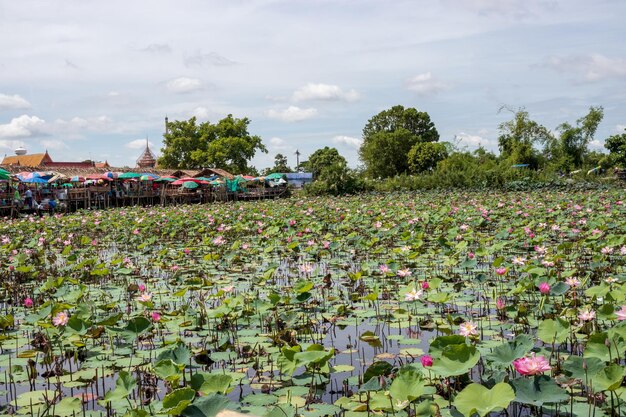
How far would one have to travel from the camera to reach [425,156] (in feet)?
152

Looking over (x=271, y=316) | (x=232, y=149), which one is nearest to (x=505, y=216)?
(x=271, y=316)

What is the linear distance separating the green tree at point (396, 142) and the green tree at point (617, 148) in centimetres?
1707

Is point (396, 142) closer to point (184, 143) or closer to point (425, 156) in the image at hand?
point (425, 156)

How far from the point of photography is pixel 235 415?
2.01m

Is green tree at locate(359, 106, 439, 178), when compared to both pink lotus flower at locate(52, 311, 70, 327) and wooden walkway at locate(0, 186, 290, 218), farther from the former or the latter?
→ pink lotus flower at locate(52, 311, 70, 327)

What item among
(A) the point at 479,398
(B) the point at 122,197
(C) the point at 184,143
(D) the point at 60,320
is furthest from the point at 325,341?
(C) the point at 184,143

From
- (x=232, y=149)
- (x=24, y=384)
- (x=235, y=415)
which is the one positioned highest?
(x=232, y=149)

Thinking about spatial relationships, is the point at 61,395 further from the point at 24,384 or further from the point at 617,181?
the point at 617,181

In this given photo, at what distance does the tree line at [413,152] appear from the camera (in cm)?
2653

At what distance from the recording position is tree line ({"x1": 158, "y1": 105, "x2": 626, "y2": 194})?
26531 mm

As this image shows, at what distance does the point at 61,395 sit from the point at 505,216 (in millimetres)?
9662

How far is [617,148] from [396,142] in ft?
61.1

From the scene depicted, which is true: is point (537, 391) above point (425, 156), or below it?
below

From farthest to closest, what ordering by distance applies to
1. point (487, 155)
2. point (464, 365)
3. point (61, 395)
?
point (487, 155)
point (61, 395)
point (464, 365)
